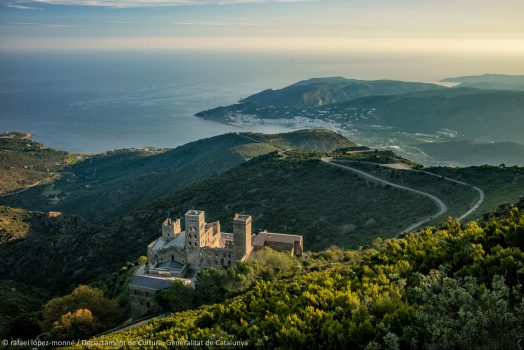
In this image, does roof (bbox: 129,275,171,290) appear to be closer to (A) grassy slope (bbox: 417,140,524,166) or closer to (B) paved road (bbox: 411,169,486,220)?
(B) paved road (bbox: 411,169,486,220)

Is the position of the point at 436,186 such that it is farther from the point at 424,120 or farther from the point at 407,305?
the point at 424,120

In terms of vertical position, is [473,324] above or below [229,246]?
above

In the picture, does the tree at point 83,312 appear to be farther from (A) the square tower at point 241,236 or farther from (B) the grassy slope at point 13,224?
(B) the grassy slope at point 13,224

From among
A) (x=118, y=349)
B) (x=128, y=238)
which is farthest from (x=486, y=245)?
(x=128, y=238)

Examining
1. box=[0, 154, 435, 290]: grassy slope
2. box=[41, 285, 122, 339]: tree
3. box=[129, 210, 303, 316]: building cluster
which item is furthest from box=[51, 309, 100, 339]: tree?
box=[0, 154, 435, 290]: grassy slope

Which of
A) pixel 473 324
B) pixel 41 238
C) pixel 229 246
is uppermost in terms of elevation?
pixel 473 324

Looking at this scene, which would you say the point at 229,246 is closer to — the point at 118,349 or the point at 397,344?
the point at 118,349

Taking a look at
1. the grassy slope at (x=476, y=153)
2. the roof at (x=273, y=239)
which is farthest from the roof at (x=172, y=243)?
the grassy slope at (x=476, y=153)
